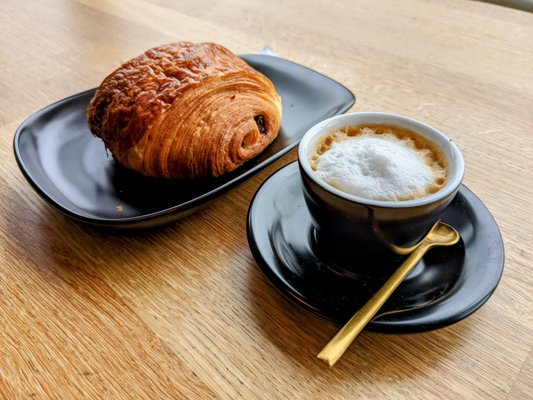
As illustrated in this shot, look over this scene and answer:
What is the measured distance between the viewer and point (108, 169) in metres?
0.68

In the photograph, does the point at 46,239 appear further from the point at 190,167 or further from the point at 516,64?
the point at 516,64

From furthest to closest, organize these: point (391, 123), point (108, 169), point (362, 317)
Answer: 1. point (108, 169)
2. point (391, 123)
3. point (362, 317)

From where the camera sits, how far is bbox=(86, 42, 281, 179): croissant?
633 mm

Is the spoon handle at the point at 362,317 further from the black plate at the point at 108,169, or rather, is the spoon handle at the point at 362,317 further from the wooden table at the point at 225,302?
the black plate at the point at 108,169

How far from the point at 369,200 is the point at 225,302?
188 millimetres

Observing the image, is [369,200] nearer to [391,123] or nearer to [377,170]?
[377,170]

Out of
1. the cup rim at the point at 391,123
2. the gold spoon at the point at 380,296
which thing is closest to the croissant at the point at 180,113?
the cup rim at the point at 391,123

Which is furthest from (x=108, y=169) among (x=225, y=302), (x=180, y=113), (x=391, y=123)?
(x=391, y=123)

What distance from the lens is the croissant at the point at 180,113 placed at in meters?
0.63

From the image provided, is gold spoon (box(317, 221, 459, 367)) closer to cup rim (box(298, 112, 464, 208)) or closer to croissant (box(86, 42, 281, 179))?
cup rim (box(298, 112, 464, 208))

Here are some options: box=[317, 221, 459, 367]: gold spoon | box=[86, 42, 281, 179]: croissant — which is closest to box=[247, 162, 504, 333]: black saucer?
box=[317, 221, 459, 367]: gold spoon

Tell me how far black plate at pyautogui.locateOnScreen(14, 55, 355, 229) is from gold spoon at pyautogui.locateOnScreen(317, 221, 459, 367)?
234mm

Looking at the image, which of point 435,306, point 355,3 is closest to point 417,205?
point 435,306

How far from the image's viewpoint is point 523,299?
0.52 m
